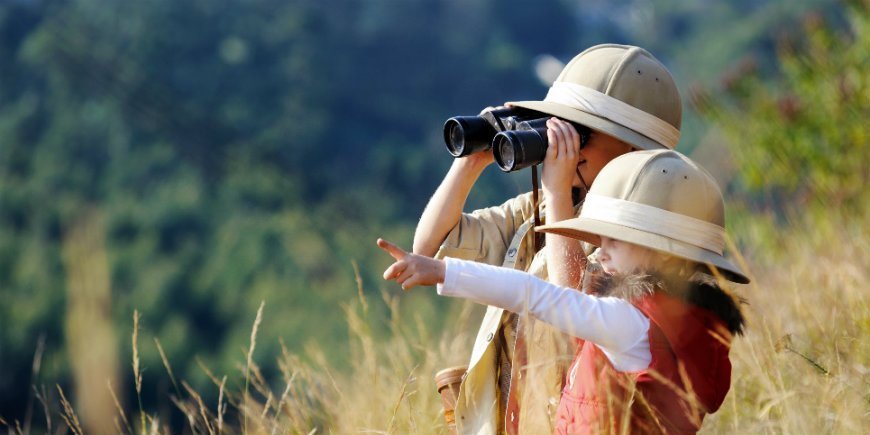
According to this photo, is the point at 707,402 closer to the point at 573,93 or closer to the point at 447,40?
→ the point at 573,93

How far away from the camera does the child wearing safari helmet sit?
1474 mm

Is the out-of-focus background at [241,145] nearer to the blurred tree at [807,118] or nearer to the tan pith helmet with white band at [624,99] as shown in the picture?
the blurred tree at [807,118]

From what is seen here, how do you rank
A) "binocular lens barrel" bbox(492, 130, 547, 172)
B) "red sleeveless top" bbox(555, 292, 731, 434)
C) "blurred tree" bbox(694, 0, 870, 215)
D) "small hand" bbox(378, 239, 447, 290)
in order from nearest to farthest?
"small hand" bbox(378, 239, 447, 290) < "red sleeveless top" bbox(555, 292, 731, 434) < "binocular lens barrel" bbox(492, 130, 547, 172) < "blurred tree" bbox(694, 0, 870, 215)

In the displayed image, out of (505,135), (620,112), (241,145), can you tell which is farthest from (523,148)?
(241,145)

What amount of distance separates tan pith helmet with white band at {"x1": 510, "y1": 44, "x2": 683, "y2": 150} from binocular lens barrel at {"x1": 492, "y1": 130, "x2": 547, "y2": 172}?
0.25ft

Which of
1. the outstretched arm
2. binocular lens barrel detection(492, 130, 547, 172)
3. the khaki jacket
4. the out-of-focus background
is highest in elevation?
binocular lens barrel detection(492, 130, 547, 172)

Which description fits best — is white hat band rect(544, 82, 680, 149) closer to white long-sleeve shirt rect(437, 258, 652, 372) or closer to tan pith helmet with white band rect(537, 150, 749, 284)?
tan pith helmet with white band rect(537, 150, 749, 284)

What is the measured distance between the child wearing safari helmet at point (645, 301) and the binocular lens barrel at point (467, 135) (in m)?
0.33

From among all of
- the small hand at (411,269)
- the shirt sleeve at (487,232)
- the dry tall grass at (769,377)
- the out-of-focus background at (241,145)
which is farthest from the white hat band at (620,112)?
the out-of-focus background at (241,145)

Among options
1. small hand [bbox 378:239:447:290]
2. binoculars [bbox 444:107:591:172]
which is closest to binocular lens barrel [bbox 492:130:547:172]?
binoculars [bbox 444:107:591:172]

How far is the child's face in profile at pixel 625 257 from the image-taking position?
160cm

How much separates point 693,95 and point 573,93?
7.28 ft

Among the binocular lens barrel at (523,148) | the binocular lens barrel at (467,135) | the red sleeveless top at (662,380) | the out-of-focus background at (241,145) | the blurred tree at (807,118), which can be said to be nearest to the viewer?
the red sleeveless top at (662,380)

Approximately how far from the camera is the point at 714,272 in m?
1.55
